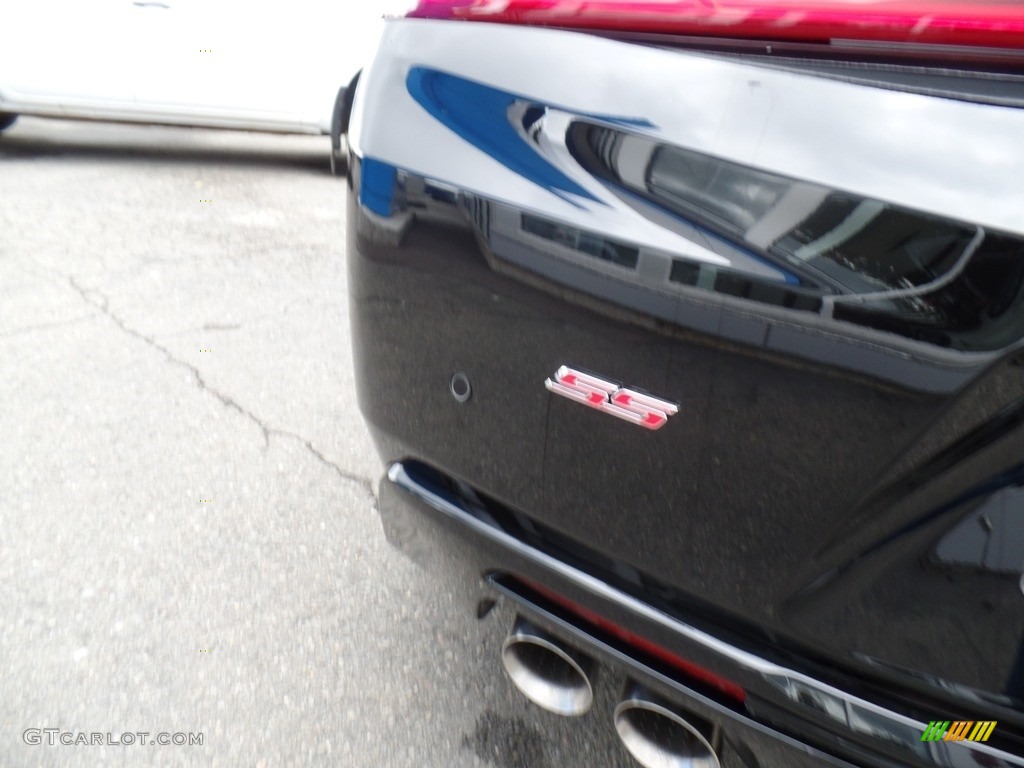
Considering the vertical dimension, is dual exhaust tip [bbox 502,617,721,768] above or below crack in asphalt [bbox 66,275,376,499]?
above

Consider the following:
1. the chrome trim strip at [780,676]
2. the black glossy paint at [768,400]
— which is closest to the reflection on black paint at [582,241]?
the black glossy paint at [768,400]

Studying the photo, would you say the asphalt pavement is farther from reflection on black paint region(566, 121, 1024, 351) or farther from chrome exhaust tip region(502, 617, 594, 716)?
reflection on black paint region(566, 121, 1024, 351)

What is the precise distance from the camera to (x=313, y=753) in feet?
5.93

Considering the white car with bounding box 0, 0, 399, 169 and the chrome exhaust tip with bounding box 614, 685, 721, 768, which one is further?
the white car with bounding box 0, 0, 399, 169

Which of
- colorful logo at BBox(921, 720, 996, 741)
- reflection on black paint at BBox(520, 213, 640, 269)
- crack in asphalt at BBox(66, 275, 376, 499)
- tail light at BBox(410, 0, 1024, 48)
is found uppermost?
tail light at BBox(410, 0, 1024, 48)

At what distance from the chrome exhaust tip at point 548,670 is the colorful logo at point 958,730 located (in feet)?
1.85

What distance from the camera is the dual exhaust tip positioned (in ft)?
4.30

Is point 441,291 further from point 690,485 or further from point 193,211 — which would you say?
point 193,211

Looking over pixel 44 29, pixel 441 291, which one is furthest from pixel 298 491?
pixel 44 29

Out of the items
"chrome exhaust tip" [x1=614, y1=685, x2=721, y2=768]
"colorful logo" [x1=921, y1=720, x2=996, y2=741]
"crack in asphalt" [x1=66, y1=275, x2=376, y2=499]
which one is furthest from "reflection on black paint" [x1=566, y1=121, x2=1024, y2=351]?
"crack in asphalt" [x1=66, y1=275, x2=376, y2=499]

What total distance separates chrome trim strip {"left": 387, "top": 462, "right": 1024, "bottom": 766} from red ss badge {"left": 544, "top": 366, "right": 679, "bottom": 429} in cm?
31

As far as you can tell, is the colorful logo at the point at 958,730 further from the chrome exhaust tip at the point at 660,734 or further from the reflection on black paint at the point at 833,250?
the reflection on black paint at the point at 833,250

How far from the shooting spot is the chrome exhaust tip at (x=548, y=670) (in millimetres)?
1449

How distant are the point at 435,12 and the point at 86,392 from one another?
246 centimetres
